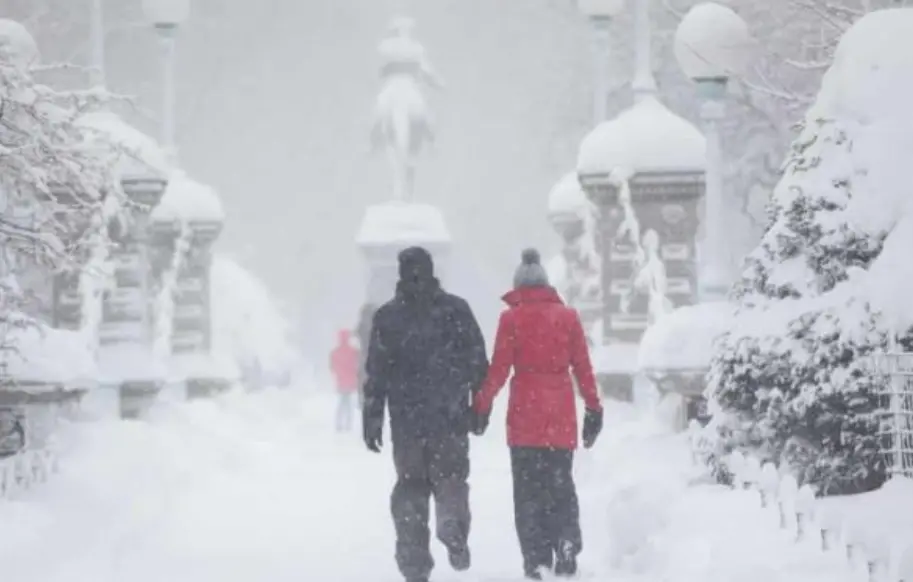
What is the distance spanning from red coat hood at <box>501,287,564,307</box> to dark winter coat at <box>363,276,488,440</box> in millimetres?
324

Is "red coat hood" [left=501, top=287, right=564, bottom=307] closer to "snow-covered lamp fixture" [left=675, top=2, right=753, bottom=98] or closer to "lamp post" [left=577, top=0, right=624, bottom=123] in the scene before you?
"snow-covered lamp fixture" [left=675, top=2, right=753, bottom=98]

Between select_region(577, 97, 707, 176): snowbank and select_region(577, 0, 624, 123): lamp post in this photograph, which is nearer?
select_region(577, 97, 707, 176): snowbank

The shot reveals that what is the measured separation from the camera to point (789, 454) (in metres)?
12.2

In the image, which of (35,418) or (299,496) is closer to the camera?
(35,418)

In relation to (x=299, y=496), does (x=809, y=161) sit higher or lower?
higher

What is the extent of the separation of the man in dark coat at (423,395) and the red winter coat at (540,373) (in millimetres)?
148

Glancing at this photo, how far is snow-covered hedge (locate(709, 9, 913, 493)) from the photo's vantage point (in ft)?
38.4

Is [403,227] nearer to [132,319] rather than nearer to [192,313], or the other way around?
[192,313]

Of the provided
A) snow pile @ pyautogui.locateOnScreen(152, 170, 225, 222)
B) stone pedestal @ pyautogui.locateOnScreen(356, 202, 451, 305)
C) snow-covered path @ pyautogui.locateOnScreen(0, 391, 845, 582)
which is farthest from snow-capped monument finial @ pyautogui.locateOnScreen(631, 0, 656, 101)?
stone pedestal @ pyautogui.locateOnScreen(356, 202, 451, 305)

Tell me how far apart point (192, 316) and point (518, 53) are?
3384cm

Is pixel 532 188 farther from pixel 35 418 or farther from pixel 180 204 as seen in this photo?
pixel 35 418

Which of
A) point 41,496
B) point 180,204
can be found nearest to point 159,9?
point 180,204

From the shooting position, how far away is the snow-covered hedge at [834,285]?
11.7 metres

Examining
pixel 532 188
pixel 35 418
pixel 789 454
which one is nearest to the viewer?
pixel 789 454
